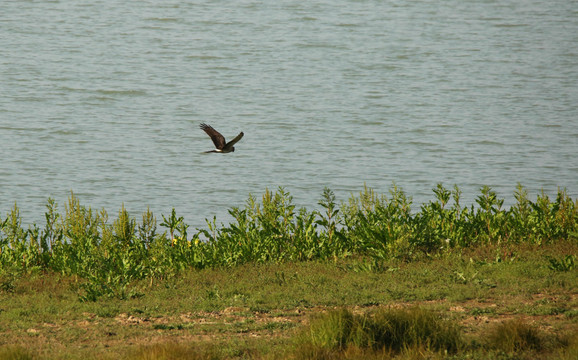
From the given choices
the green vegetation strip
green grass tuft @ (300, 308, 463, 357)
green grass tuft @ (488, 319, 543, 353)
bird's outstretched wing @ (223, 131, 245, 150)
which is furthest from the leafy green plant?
bird's outstretched wing @ (223, 131, 245, 150)

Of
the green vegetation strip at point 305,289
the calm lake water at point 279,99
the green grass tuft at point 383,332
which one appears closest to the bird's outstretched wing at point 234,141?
the green vegetation strip at point 305,289

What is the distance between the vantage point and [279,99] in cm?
2930

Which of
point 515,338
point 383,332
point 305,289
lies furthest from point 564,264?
point 383,332

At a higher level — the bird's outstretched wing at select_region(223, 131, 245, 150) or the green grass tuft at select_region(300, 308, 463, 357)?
the bird's outstretched wing at select_region(223, 131, 245, 150)

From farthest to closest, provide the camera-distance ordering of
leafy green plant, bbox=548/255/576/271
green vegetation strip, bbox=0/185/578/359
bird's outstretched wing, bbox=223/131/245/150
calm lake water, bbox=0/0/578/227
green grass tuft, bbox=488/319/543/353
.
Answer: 1. calm lake water, bbox=0/0/578/227
2. bird's outstretched wing, bbox=223/131/245/150
3. leafy green plant, bbox=548/255/576/271
4. green vegetation strip, bbox=0/185/578/359
5. green grass tuft, bbox=488/319/543/353

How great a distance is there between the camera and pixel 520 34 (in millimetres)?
43250

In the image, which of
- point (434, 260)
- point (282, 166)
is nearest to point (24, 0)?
point (282, 166)

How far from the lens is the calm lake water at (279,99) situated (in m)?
19.4

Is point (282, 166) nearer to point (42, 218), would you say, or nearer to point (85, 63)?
point (42, 218)

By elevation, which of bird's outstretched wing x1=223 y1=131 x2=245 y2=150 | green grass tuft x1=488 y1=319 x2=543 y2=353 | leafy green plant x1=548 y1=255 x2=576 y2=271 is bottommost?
green grass tuft x1=488 y1=319 x2=543 y2=353

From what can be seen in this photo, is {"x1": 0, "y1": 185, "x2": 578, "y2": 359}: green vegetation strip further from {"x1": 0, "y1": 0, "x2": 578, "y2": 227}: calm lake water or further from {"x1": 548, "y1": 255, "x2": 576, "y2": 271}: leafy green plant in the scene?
{"x1": 0, "y1": 0, "x2": 578, "y2": 227}: calm lake water

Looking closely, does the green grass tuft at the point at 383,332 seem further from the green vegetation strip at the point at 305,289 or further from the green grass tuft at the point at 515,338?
the green grass tuft at the point at 515,338

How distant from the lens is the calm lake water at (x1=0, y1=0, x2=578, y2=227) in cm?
1941

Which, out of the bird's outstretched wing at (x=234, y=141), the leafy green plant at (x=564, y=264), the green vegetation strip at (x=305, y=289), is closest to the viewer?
the green vegetation strip at (x=305, y=289)
